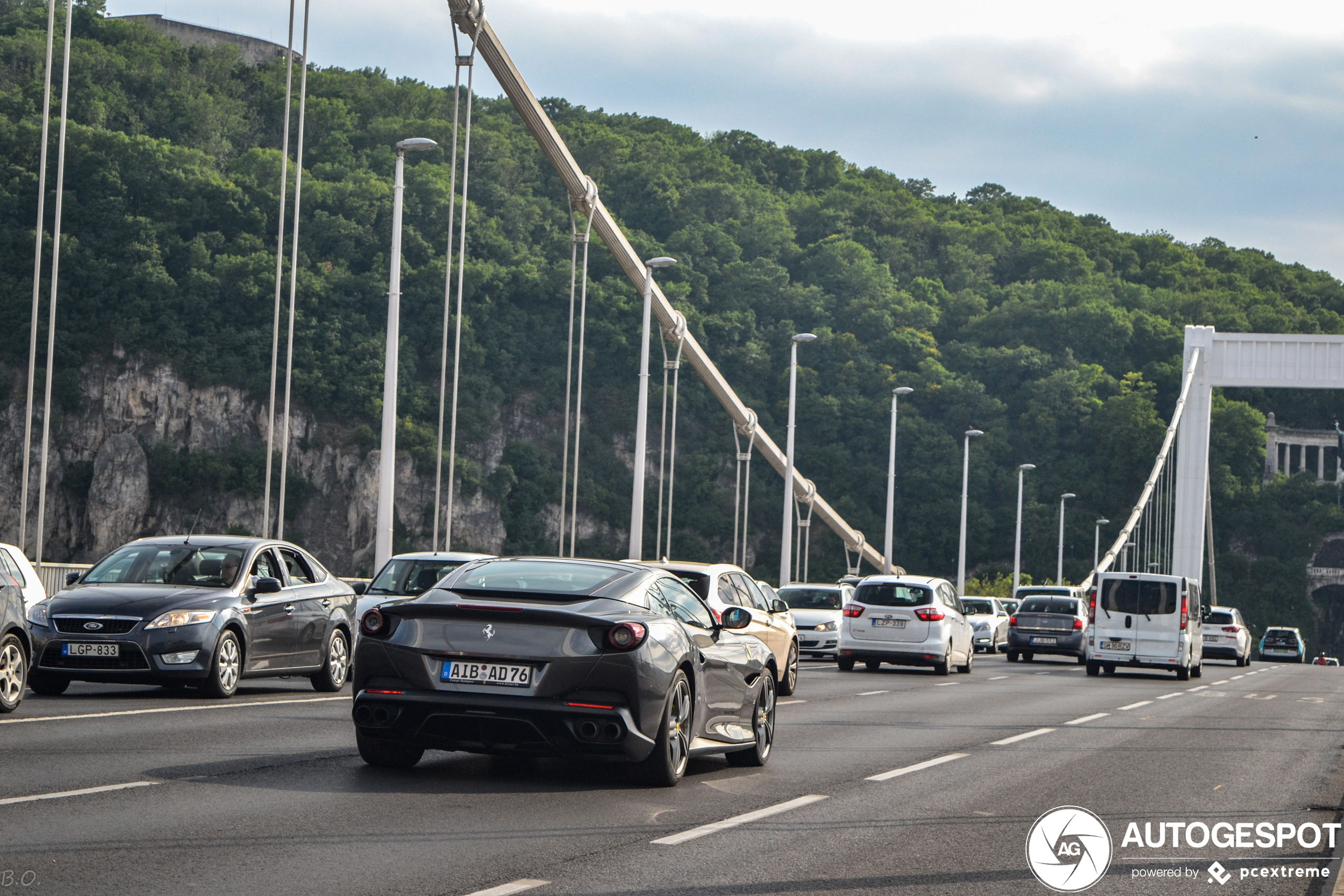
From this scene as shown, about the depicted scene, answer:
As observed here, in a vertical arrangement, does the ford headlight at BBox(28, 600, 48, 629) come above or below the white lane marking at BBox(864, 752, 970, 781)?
above

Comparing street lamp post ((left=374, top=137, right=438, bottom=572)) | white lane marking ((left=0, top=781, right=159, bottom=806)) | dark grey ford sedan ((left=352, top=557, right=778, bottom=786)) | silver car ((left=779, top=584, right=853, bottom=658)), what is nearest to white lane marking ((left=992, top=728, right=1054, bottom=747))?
dark grey ford sedan ((left=352, top=557, right=778, bottom=786))

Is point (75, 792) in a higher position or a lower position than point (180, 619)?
lower

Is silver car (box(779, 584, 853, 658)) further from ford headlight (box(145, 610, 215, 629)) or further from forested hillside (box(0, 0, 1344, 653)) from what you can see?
forested hillside (box(0, 0, 1344, 653))

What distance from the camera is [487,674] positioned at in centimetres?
922

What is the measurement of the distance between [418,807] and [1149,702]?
1527cm

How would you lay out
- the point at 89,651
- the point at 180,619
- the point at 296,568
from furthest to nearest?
the point at 296,568, the point at 180,619, the point at 89,651

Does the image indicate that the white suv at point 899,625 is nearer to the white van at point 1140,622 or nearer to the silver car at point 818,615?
the white van at point 1140,622

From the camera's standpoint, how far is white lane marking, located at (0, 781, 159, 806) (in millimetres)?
8188

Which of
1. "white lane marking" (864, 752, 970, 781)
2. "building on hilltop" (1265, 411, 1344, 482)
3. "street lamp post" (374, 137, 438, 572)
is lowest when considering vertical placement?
"white lane marking" (864, 752, 970, 781)

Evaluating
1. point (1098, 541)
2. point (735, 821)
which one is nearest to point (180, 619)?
point (735, 821)

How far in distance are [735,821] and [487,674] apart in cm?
159

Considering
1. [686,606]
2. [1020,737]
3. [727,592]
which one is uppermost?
[686,606]

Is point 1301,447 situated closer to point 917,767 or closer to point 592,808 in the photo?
point 917,767

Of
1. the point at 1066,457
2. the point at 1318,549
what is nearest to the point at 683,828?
the point at 1066,457
